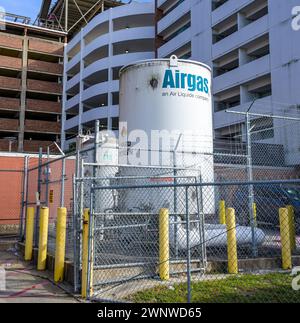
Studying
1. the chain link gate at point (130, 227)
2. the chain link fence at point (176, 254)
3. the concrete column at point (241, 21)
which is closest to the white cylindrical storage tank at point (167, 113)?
the chain link gate at point (130, 227)

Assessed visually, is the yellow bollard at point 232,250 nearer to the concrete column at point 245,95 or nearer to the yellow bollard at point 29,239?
the yellow bollard at point 29,239

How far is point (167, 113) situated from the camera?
902 centimetres

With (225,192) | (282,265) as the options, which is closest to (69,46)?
(225,192)

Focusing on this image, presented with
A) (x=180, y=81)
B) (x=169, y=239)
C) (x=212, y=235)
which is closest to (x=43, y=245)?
(x=169, y=239)

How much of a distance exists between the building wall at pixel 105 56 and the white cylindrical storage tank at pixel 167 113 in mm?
30696

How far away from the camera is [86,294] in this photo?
5938 mm

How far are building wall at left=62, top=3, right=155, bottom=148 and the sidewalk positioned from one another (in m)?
32.0

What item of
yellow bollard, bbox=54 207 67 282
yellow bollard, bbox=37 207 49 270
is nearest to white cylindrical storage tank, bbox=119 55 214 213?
yellow bollard, bbox=37 207 49 270

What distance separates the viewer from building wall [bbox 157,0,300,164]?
2606 cm

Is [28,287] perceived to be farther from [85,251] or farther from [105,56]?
[105,56]

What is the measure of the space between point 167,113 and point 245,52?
2452 centimetres

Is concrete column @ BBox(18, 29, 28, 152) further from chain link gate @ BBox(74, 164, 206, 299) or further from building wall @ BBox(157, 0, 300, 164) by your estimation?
chain link gate @ BBox(74, 164, 206, 299)

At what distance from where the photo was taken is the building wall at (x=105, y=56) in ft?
136
